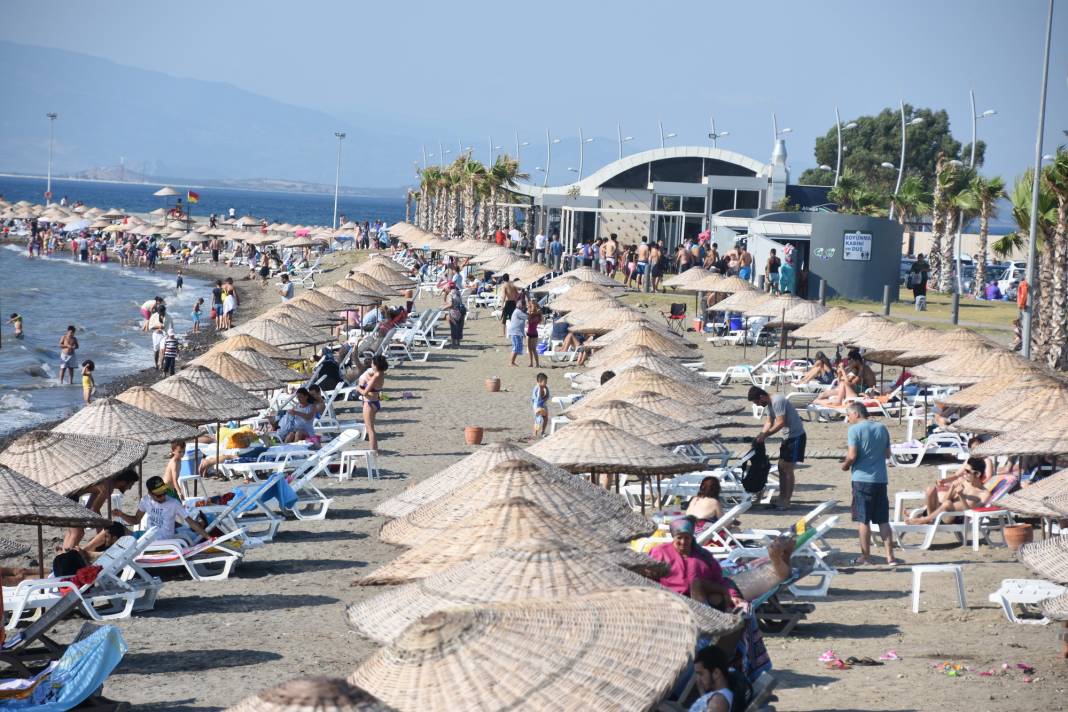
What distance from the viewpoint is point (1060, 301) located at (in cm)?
2436

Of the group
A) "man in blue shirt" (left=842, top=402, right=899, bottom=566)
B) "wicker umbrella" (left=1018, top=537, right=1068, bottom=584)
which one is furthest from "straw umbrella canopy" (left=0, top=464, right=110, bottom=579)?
"wicker umbrella" (left=1018, top=537, right=1068, bottom=584)

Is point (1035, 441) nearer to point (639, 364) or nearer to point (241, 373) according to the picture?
point (639, 364)

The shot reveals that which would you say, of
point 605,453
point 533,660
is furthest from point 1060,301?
point 533,660

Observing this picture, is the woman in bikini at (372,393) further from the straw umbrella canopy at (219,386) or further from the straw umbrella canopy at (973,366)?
the straw umbrella canopy at (973,366)

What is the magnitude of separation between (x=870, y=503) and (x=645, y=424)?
7.43ft

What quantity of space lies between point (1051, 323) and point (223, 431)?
14682mm

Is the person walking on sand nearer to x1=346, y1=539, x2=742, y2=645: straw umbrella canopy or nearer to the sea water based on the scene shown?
the sea water

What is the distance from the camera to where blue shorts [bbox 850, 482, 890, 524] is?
1139 centimetres

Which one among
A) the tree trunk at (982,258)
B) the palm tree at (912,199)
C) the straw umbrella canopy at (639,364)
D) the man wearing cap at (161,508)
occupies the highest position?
the palm tree at (912,199)

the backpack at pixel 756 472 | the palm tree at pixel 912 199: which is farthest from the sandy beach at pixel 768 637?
the palm tree at pixel 912 199

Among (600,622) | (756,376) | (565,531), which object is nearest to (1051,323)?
(756,376)

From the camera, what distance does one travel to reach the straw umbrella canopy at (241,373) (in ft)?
56.7

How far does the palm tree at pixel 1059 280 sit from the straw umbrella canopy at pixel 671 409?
1264cm

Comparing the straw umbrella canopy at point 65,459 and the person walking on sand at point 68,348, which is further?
the person walking on sand at point 68,348
